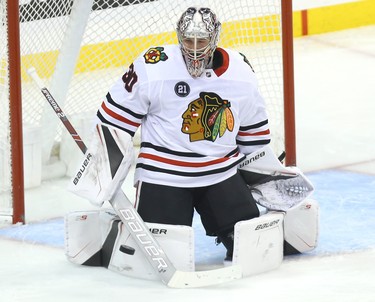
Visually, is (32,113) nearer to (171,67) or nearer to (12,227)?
(12,227)

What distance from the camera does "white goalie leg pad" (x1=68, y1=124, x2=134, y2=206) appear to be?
398 cm

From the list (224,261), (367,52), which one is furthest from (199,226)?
Result: (367,52)

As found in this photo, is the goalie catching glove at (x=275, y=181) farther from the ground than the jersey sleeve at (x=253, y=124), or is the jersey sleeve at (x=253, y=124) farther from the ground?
the jersey sleeve at (x=253, y=124)

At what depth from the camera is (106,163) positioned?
4.00 meters

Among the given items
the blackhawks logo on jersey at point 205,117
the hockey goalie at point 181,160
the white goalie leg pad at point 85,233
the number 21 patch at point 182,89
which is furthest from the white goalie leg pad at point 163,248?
the number 21 patch at point 182,89

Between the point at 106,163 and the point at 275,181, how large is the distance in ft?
1.69

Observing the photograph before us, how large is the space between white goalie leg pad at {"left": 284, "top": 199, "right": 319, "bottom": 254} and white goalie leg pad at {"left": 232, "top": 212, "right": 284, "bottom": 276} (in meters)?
0.09

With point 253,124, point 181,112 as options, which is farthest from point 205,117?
point 253,124

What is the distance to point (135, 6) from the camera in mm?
5145

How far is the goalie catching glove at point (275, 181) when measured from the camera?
4129mm

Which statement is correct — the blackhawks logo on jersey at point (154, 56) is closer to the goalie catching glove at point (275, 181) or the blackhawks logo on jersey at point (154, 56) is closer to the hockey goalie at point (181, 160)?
the hockey goalie at point (181, 160)

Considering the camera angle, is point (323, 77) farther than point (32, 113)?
Yes

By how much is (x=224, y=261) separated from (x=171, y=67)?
22.6 inches

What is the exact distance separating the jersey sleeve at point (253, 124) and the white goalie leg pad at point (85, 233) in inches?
17.2
